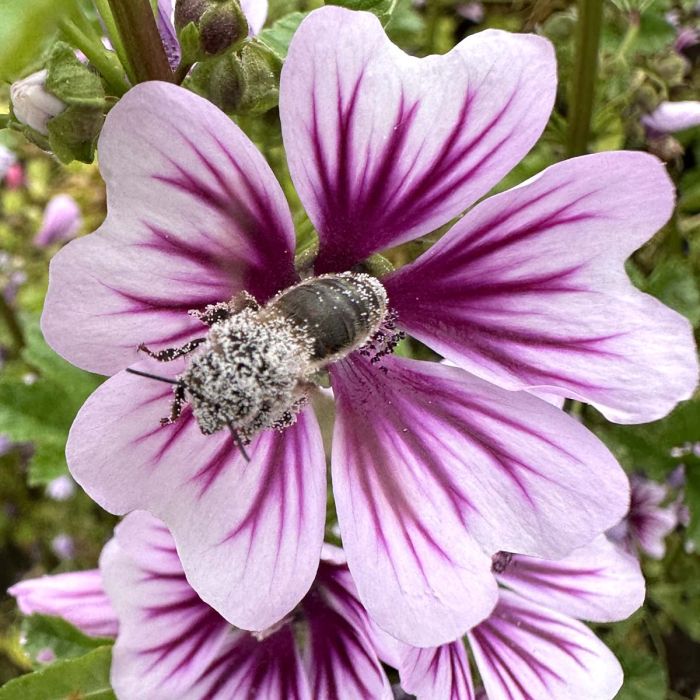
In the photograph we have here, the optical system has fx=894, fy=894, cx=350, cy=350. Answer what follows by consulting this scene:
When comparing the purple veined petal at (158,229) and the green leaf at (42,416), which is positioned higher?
the purple veined petal at (158,229)

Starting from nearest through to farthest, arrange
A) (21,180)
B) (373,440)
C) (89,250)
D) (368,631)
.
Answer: (89,250) < (373,440) < (368,631) < (21,180)

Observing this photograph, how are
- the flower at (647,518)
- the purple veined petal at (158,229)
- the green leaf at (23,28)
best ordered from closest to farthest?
the green leaf at (23,28) < the purple veined petal at (158,229) < the flower at (647,518)

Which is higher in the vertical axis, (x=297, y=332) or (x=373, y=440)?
(x=297, y=332)

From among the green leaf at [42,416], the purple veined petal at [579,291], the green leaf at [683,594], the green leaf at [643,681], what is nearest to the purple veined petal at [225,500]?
the purple veined petal at [579,291]

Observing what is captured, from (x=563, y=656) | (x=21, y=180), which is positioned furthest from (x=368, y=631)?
(x=21, y=180)

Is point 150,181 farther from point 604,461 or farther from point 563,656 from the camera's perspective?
point 563,656

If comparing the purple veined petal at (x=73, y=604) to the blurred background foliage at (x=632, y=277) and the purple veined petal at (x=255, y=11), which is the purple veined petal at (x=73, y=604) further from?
the purple veined petal at (x=255, y=11)

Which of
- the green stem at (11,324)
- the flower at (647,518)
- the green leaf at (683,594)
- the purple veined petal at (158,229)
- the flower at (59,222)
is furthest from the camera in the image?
the flower at (59,222)

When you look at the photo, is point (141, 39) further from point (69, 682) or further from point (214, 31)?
point (69, 682)
